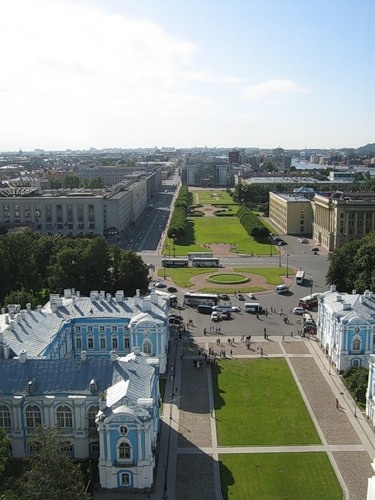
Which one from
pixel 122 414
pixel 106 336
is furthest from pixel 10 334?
pixel 122 414

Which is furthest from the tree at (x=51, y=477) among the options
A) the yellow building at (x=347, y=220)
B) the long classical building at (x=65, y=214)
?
the long classical building at (x=65, y=214)

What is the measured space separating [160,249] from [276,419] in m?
85.1

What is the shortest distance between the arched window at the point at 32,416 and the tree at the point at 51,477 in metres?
8.68

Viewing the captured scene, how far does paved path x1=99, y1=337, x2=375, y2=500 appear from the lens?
41.2 metres

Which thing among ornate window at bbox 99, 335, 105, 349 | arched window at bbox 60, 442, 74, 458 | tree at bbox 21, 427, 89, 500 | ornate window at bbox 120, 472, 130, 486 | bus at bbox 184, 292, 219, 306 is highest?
tree at bbox 21, 427, 89, 500

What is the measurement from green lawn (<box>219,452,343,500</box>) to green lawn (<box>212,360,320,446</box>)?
2.20 meters

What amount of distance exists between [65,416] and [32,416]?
2649 mm

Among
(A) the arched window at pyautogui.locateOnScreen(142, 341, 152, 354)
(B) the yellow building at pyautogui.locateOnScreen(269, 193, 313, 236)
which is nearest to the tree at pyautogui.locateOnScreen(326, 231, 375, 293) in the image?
(A) the arched window at pyautogui.locateOnScreen(142, 341, 152, 354)

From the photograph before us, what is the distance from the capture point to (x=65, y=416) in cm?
4359

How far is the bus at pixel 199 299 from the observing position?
86.5m

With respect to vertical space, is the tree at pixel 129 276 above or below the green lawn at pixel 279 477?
above

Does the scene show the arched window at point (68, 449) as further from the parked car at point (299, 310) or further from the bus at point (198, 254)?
the bus at point (198, 254)

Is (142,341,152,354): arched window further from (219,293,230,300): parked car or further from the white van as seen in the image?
(219,293,230,300): parked car

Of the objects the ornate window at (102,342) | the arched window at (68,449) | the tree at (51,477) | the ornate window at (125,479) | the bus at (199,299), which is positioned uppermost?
the tree at (51,477)
